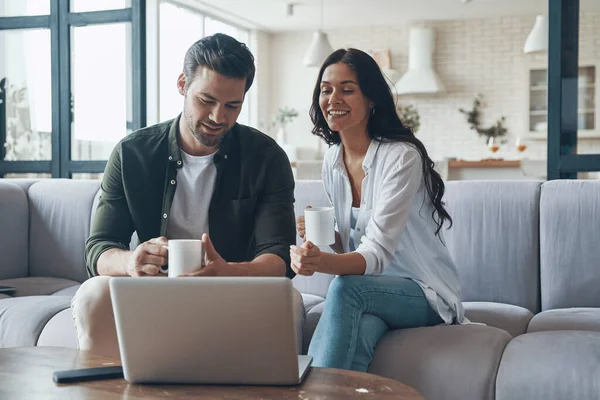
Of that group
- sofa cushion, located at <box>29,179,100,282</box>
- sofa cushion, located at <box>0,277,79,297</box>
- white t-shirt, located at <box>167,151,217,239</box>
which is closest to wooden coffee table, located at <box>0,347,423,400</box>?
white t-shirt, located at <box>167,151,217,239</box>

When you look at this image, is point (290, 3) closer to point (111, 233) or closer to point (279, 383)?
point (111, 233)

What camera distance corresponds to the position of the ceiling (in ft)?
29.1

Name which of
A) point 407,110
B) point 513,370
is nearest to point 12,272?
point 513,370

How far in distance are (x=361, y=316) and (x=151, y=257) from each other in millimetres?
602

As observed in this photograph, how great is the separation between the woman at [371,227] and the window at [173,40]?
19.9ft

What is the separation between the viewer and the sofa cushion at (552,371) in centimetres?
182

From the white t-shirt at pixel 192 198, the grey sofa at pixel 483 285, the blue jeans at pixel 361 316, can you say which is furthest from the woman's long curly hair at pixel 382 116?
the white t-shirt at pixel 192 198

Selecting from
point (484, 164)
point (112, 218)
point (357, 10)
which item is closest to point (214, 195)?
point (112, 218)

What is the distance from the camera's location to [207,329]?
1.25m

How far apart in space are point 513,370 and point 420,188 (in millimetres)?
612

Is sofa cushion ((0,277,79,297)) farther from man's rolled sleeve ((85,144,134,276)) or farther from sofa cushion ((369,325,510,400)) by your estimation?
sofa cushion ((369,325,510,400))

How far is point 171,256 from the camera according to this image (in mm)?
1572

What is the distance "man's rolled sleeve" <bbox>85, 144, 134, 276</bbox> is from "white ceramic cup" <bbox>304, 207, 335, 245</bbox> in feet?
1.78

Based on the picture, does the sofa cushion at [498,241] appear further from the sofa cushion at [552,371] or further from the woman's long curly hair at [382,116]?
the sofa cushion at [552,371]
